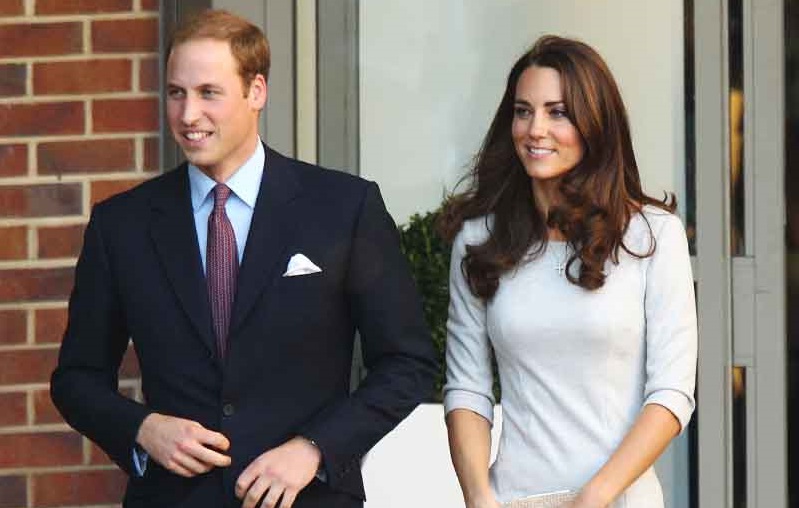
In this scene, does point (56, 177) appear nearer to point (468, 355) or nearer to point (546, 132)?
point (468, 355)

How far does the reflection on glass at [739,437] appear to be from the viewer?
5.32m

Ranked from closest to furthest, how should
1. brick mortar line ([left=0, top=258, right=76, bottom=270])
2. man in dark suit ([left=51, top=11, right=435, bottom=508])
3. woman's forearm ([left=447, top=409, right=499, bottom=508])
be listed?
1. man in dark suit ([left=51, top=11, right=435, bottom=508])
2. woman's forearm ([left=447, top=409, right=499, bottom=508])
3. brick mortar line ([left=0, top=258, right=76, bottom=270])

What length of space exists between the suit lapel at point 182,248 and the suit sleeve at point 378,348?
0.88 ft

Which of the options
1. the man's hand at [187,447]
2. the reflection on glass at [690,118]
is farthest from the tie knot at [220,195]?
the reflection on glass at [690,118]

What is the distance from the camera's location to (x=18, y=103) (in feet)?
16.8

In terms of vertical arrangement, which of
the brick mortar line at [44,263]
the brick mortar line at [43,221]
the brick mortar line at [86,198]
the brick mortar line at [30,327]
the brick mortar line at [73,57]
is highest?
the brick mortar line at [73,57]

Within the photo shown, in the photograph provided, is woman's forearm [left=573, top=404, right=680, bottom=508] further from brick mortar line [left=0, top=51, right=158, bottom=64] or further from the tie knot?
brick mortar line [left=0, top=51, right=158, bottom=64]

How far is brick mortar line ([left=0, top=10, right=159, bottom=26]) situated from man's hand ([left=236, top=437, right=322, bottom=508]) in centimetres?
182

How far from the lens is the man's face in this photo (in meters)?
3.65

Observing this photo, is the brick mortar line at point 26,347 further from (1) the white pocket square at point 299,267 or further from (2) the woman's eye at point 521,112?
(2) the woman's eye at point 521,112

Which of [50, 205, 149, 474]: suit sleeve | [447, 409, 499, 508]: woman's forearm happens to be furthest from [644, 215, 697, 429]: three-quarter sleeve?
[50, 205, 149, 474]: suit sleeve

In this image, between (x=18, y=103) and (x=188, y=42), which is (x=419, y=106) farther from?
(x=188, y=42)

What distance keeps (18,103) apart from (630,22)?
1609 mm

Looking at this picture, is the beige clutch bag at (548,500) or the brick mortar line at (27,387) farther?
the brick mortar line at (27,387)
